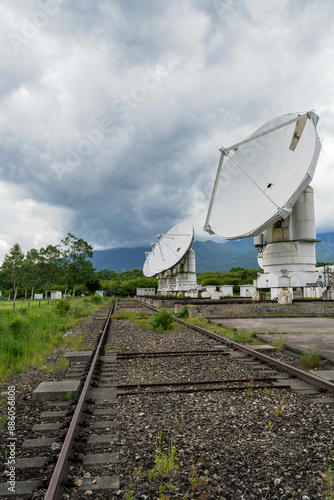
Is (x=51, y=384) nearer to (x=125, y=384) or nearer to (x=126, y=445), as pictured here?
(x=125, y=384)

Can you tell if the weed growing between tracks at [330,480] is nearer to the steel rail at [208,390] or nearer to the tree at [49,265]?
the steel rail at [208,390]

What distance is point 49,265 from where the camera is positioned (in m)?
55.7

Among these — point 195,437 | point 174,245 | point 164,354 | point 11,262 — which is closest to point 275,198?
point 164,354

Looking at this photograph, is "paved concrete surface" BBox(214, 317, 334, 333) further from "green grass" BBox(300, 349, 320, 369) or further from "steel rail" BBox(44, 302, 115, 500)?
"steel rail" BBox(44, 302, 115, 500)

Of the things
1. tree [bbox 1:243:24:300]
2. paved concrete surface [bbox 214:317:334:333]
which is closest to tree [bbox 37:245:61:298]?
tree [bbox 1:243:24:300]

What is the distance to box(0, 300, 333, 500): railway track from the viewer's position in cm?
263

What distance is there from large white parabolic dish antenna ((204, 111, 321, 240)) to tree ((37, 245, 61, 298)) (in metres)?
39.3

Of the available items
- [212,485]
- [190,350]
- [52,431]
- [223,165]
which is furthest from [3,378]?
[223,165]

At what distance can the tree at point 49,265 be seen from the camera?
55.5 m

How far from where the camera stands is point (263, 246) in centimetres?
2234

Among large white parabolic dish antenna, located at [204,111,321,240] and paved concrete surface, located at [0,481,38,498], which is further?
large white parabolic dish antenna, located at [204,111,321,240]

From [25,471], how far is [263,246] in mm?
20693

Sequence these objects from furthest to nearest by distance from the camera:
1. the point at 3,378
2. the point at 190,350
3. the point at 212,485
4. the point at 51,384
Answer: the point at 190,350 → the point at 3,378 → the point at 51,384 → the point at 212,485

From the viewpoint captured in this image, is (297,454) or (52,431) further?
(52,431)
